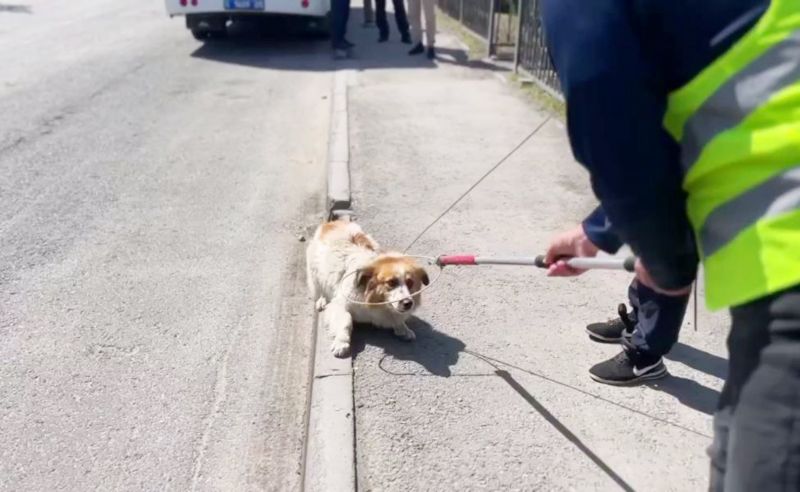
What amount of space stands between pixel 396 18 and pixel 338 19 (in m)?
1.90

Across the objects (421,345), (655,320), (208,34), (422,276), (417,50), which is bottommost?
(208,34)

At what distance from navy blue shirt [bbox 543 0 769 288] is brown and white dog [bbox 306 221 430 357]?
2362 mm

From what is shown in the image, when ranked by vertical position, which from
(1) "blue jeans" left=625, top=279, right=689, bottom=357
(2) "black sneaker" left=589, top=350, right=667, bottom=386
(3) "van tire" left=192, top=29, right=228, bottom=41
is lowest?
(3) "van tire" left=192, top=29, right=228, bottom=41

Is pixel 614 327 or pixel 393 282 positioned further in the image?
pixel 614 327

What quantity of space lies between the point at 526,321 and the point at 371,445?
4.47 ft

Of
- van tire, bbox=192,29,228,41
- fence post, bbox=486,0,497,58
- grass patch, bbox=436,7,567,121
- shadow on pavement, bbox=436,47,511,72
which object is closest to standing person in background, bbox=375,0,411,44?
shadow on pavement, bbox=436,47,511,72

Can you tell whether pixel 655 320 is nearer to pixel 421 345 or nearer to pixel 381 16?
pixel 421 345

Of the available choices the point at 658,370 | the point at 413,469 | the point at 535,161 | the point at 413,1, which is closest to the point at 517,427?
the point at 413,469

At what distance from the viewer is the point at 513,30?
1239cm

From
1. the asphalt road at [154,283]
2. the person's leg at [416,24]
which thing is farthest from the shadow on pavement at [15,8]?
the person's leg at [416,24]

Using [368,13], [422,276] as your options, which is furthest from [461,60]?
[422,276]

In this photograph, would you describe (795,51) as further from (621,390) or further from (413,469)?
(621,390)

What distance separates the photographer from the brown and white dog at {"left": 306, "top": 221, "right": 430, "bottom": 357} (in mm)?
3830

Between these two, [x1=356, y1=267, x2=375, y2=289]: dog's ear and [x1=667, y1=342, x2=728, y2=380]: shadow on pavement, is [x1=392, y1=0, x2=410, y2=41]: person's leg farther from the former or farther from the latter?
[x1=667, y1=342, x2=728, y2=380]: shadow on pavement
